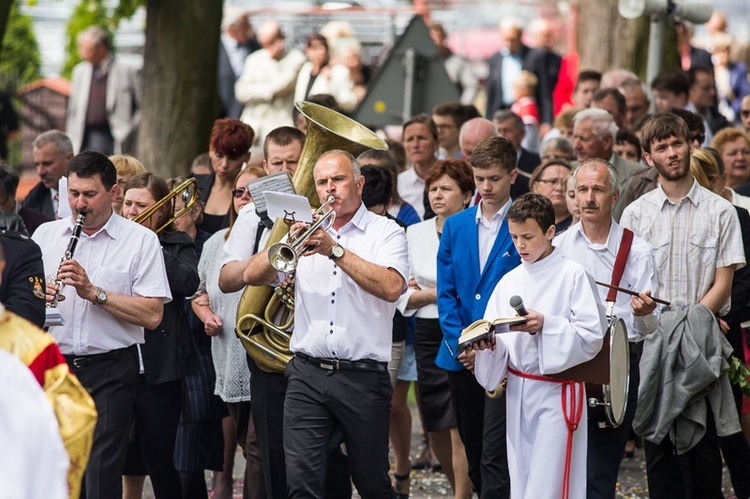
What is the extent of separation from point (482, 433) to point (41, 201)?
3988mm

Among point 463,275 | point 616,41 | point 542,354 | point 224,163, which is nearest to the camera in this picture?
point 542,354

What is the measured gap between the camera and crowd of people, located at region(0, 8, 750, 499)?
289 inches

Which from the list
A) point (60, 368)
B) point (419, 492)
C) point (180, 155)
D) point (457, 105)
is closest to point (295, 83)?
point (180, 155)

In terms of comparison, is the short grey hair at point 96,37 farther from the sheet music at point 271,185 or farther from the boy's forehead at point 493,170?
the sheet music at point 271,185

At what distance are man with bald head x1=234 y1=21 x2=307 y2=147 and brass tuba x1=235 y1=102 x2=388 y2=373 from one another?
7275mm

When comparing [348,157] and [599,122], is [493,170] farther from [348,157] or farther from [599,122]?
[599,122]

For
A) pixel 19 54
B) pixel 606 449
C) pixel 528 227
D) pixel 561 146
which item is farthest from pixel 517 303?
pixel 19 54

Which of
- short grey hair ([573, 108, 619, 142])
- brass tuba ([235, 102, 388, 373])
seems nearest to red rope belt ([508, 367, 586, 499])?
brass tuba ([235, 102, 388, 373])

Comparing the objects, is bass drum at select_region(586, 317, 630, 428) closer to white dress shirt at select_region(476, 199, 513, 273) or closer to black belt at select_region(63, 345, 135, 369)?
white dress shirt at select_region(476, 199, 513, 273)

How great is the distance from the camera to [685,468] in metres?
8.28

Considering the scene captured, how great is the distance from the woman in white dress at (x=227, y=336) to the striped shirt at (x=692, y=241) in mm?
2488

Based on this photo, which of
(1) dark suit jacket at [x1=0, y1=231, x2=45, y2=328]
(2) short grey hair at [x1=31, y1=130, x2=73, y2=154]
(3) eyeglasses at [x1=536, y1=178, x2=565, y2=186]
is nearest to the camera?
(1) dark suit jacket at [x1=0, y1=231, x2=45, y2=328]

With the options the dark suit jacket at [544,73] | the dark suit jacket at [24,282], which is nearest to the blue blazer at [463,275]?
the dark suit jacket at [24,282]

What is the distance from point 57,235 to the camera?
7.61 metres
